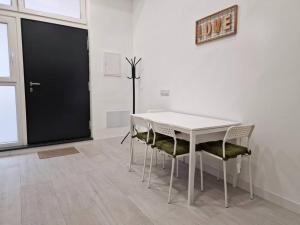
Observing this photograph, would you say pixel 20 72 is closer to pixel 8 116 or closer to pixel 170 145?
pixel 8 116

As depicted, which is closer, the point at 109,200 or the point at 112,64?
the point at 109,200

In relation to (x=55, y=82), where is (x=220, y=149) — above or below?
below

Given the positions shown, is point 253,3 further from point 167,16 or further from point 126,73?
point 126,73

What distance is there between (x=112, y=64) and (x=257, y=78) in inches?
117

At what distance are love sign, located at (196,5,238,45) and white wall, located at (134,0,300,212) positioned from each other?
64 millimetres

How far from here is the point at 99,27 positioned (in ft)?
13.3

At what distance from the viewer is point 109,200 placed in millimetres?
1977

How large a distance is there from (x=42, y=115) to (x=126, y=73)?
188 cm

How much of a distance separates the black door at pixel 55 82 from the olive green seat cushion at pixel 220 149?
2766mm

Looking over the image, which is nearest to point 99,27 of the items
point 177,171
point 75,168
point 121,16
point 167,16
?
point 121,16

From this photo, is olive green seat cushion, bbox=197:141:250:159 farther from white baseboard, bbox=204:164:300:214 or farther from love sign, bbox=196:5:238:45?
love sign, bbox=196:5:238:45

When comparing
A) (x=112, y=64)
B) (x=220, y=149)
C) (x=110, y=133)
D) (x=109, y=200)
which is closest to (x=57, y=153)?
(x=110, y=133)

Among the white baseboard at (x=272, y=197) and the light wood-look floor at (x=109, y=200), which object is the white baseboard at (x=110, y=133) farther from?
the white baseboard at (x=272, y=197)

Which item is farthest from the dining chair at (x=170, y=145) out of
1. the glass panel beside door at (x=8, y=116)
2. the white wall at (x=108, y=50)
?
the glass panel beside door at (x=8, y=116)
